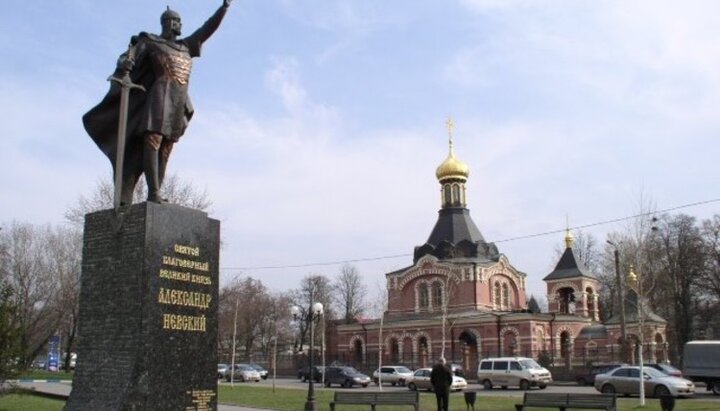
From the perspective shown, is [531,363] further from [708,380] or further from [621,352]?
[621,352]

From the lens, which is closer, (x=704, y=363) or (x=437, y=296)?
(x=704, y=363)

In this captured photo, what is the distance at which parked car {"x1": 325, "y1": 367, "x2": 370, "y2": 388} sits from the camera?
138 ft

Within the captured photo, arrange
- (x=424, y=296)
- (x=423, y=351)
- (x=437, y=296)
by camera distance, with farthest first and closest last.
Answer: (x=424, y=296) < (x=437, y=296) < (x=423, y=351)

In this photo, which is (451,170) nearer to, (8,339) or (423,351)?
(423,351)

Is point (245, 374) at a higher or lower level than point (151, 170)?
lower

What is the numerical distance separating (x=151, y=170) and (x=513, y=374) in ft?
95.9

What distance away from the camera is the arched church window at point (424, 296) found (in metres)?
58.4

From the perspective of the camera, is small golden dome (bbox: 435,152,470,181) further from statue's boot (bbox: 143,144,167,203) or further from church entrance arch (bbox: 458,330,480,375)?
statue's boot (bbox: 143,144,167,203)

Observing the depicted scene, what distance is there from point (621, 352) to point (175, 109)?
40.9 meters

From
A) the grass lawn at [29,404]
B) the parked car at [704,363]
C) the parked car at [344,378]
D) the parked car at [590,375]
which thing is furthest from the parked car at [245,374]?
the parked car at [704,363]

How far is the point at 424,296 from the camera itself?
193ft

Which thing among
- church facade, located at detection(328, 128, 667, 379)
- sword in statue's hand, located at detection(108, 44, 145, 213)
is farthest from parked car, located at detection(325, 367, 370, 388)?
sword in statue's hand, located at detection(108, 44, 145, 213)

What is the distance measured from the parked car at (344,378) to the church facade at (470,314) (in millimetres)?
7635

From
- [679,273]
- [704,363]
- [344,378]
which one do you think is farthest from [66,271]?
[679,273]
